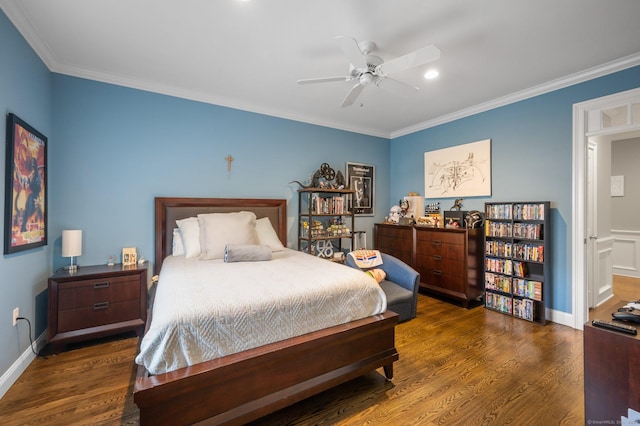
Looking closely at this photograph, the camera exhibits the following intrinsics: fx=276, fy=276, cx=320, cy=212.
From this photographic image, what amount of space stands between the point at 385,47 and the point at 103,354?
357 centimetres

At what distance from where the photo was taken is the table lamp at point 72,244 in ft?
8.29

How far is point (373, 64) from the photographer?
2.31m

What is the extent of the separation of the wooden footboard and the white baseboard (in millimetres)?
1390

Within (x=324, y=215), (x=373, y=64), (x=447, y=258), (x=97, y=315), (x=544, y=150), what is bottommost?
(x=97, y=315)

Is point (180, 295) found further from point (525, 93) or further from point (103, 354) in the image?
point (525, 93)

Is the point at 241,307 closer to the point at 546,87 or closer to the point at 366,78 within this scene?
the point at 366,78

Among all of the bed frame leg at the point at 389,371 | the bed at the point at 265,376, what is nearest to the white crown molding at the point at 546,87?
the bed at the point at 265,376

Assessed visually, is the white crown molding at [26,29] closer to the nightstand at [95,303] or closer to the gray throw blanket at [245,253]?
the nightstand at [95,303]

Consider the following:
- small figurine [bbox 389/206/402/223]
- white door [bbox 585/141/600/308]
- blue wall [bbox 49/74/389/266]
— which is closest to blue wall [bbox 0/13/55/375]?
blue wall [bbox 49/74/389/266]

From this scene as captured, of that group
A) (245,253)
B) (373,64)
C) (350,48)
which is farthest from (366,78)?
(245,253)

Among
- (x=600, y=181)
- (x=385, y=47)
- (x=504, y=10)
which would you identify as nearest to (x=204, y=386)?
(x=385, y=47)

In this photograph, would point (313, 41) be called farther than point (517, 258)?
No

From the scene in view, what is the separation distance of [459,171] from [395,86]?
217cm

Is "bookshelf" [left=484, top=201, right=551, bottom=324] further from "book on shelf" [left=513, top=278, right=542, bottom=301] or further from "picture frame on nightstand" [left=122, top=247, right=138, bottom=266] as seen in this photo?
"picture frame on nightstand" [left=122, top=247, right=138, bottom=266]
